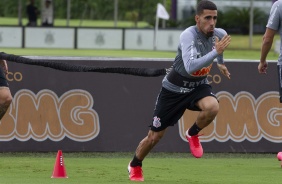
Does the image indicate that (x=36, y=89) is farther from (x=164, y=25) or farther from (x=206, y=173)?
(x=164, y=25)

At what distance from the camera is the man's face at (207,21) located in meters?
9.90

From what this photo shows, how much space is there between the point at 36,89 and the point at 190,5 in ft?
124

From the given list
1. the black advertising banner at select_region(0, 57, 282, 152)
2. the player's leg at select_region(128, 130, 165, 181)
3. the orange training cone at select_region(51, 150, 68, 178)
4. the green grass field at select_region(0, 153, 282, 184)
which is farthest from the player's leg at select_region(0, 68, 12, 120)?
the player's leg at select_region(128, 130, 165, 181)

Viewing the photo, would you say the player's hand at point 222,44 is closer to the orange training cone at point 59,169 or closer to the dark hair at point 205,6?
the dark hair at point 205,6

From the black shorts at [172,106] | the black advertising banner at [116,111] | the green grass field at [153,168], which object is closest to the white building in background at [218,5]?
the black advertising banner at [116,111]

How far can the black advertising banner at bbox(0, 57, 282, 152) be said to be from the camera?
1365 centimetres

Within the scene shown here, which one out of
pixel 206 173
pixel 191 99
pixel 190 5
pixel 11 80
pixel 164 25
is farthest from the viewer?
pixel 190 5

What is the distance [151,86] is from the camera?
14047 millimetres

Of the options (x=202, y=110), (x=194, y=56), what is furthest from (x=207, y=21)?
(x=202, y=110)

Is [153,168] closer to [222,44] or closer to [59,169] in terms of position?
[59,169]

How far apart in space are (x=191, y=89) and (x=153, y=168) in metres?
2.04

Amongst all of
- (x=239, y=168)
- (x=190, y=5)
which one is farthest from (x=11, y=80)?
(x=190, y=5)

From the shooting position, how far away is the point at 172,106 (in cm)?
1012

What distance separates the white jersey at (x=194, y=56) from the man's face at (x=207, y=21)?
0.24 feet
